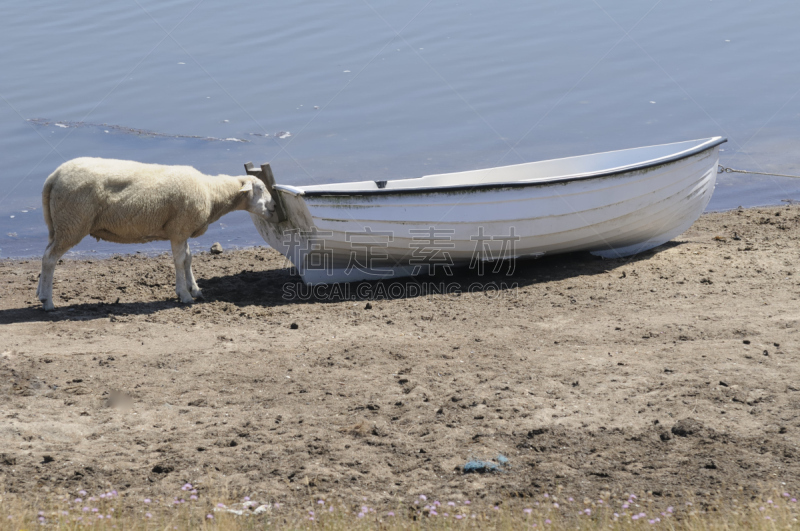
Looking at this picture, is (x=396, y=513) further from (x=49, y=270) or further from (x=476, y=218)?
(x=49, y=270)

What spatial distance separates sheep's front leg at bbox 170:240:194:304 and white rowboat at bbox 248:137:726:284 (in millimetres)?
1260

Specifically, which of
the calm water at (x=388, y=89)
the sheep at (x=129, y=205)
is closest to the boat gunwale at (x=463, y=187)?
the sheep at (x=129, y=205)

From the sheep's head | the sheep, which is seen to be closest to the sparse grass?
the sheep

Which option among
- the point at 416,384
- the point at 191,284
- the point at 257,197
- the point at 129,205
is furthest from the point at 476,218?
the point at 129,205

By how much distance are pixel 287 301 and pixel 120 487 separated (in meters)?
4.36

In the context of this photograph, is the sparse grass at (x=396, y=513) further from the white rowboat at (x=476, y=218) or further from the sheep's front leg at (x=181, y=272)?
the white rowboat at (x=476, y=218)

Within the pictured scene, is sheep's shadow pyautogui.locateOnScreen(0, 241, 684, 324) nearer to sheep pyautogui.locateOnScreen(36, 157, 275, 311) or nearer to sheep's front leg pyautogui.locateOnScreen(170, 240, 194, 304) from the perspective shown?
sheep's front leg pyautogui.locateOnScreen(170, 240, 194, 304)

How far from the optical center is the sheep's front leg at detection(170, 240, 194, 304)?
880 cm

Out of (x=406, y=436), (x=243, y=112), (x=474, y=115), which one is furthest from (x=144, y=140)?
(x=406, y=436)

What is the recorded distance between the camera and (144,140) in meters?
15.5

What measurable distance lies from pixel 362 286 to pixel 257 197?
168 centimetres

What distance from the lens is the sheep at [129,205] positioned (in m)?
7.91

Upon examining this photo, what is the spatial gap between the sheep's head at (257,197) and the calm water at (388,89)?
111 inches

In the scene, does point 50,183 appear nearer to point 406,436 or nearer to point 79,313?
point 79,313
